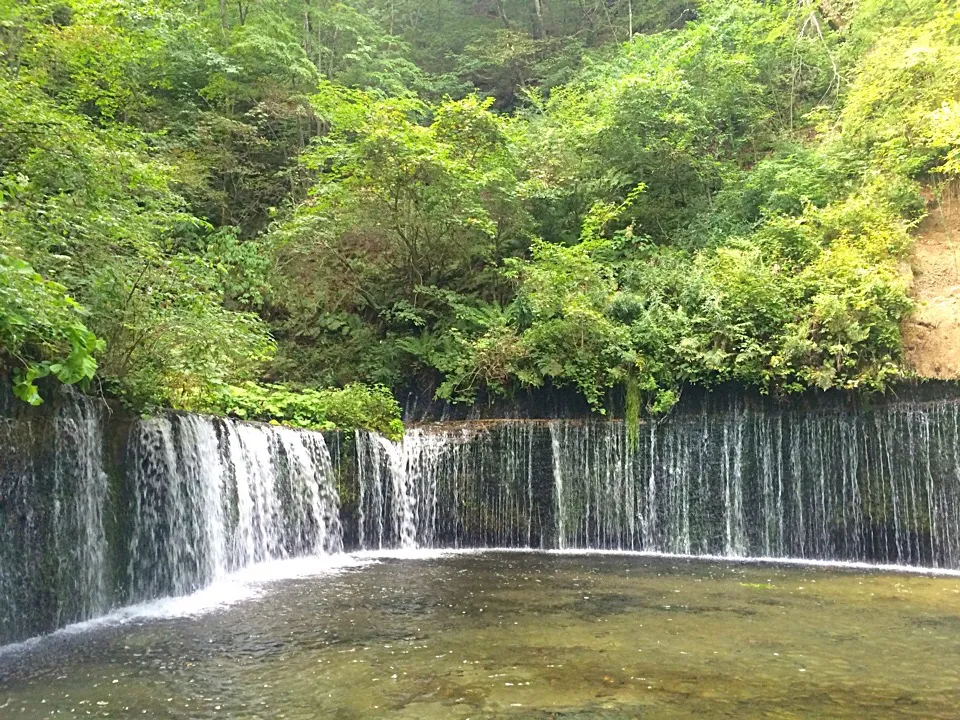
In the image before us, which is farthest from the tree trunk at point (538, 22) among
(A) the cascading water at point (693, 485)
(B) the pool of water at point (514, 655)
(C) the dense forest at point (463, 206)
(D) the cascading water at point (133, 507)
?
(B) the pool of water at point (514, 655)

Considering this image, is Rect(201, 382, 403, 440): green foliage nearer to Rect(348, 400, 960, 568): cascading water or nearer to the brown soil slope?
Rect(348, 400, 960, 568): cascading water

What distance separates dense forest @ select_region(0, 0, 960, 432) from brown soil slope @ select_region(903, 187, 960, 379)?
0.49 meters

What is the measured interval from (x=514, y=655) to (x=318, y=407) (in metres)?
8.08

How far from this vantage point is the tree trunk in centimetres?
2673

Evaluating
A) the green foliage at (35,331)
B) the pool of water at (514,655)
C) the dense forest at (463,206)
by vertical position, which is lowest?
the pool of water at (514,655)

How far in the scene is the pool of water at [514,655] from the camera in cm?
446

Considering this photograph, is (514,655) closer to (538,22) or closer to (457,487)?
(457,487)

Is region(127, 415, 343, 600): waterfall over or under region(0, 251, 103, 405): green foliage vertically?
under

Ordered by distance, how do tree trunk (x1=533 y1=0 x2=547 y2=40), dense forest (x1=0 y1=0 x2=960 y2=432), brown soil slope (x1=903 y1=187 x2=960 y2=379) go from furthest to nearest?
tree trunk (x1=533 y1=0 x2=547 y2=40), brown soil slope (x1=903 y1=187 x2=960 y2=379), dense forest (x1=0 y1=0 x2=960 y2=432)

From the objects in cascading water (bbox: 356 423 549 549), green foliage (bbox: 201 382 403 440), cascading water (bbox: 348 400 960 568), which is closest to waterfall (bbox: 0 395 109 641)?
green foliage (bbox: 201 382 403 440)

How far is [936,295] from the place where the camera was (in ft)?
41.1

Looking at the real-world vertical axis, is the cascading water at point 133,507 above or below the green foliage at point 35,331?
below

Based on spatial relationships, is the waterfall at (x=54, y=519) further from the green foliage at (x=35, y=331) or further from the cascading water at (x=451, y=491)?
the green foliage at (x=35, y=331)

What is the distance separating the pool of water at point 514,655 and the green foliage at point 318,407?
4292 millimetres
